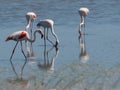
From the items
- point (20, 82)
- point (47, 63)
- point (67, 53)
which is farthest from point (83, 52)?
point (20, 82)

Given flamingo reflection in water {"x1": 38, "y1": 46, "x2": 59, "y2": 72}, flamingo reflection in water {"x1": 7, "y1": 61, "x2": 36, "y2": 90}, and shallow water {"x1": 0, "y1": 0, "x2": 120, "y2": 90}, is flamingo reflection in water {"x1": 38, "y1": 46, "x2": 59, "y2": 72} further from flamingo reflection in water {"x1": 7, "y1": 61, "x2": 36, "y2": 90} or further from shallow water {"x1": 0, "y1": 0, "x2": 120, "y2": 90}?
flamingo reflection in water {"x1": 7, "y1": 61, "x2": 36, "y2": 90}

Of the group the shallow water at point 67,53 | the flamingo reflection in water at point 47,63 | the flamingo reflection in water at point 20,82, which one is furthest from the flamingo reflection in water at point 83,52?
the flamingo reflection in water at point 20,82

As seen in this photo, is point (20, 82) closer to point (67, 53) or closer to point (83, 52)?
point (67, 53)

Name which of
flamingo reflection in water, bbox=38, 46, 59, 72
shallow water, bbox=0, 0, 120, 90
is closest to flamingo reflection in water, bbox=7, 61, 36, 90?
shallow water, bbox=0, 0, 120, 90

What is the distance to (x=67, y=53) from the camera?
45.9 ft

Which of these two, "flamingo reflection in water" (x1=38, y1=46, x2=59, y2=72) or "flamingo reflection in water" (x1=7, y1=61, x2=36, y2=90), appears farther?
"flamingo reflection in water" (x1=38, y1=46, x2=59, y2=72)

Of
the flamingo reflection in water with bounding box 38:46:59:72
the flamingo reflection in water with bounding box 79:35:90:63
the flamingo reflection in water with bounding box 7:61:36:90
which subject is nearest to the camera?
the flamingo reflection in water with bounding box 7:61:36:90

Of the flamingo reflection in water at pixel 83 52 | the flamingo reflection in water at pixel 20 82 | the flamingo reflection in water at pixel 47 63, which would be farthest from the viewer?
the flamingo reflection in water at pixel 83 52

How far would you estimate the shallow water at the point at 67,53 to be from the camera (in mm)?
10273

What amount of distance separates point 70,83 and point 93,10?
42.4 ft

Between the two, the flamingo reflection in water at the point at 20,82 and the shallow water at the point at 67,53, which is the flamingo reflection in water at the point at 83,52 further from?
the flamingo reflection in water at the point at 20,82

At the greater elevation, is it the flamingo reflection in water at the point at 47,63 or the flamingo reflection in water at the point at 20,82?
the flamingo reflection in water at the point at 20,82

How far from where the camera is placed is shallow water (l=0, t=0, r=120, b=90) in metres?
10.3

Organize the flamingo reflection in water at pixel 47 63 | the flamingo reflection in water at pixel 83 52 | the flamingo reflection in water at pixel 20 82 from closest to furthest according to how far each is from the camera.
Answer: the flamingo reflection in water at pixel 20 82
the flamingo reflection in water at pixel 47 63
the flamingo reflection in water at pixel 83 52
